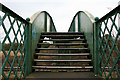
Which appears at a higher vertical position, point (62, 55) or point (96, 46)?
point (96, 46)

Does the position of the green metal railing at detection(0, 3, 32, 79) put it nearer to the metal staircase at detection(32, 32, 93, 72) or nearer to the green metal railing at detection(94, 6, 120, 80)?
the metal staircase at detection(32, 32, 93, 72)

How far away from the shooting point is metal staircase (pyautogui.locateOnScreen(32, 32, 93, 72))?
2754 mm

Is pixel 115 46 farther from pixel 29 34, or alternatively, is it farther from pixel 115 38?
pixel 29 34

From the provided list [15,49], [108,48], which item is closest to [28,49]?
[15,49]

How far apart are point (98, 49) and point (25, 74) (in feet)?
5.43

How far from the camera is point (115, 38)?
5.72 ft

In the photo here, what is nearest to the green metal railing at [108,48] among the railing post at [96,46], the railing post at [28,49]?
the railing post at [96,46]

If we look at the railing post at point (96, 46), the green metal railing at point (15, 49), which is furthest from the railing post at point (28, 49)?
the railing post at point (96, 46)

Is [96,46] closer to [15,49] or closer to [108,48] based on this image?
[108,48]

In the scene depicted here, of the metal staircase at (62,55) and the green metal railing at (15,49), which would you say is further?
the metal staircase at (62,55)

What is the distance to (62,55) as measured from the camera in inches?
114

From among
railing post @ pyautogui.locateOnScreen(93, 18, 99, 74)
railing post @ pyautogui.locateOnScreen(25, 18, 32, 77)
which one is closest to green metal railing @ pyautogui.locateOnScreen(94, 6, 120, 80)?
railing post @ pyautogui.locateOnScreen(93, 18, 99, 74)

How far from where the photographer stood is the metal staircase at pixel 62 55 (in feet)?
9.03

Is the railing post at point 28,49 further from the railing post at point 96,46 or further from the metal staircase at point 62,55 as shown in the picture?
the railing post at point 96,46
